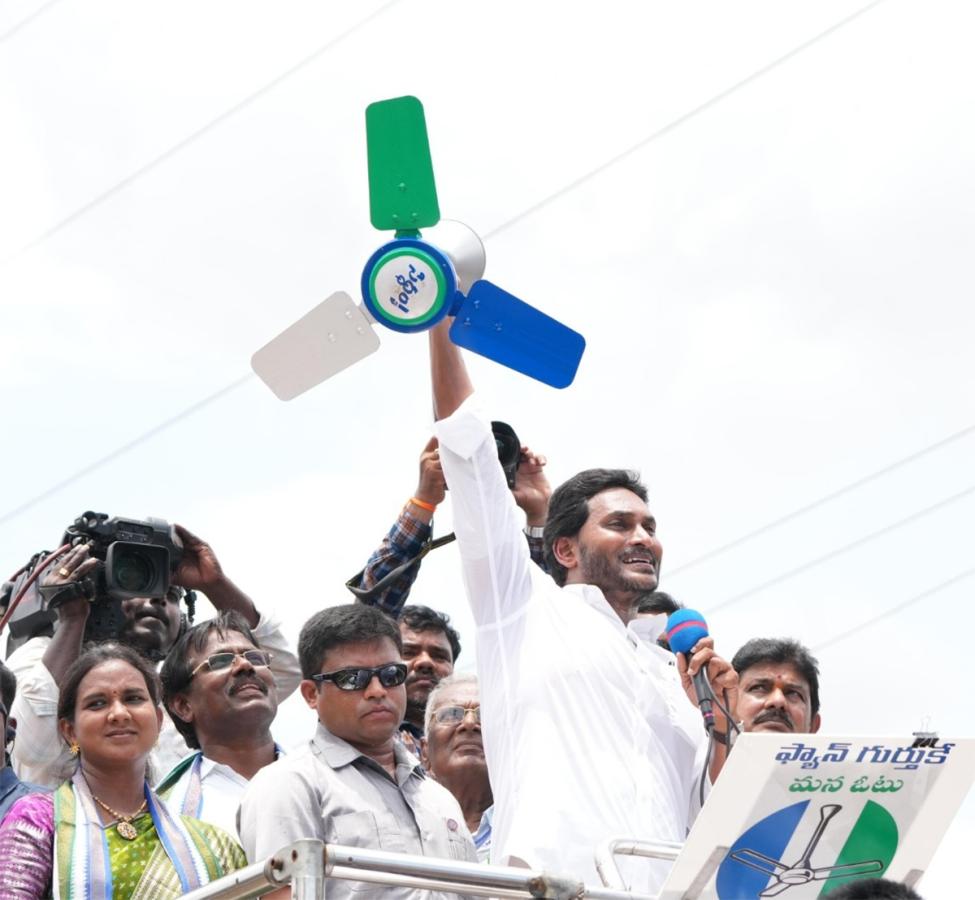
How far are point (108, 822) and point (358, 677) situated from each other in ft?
3.17

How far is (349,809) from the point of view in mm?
→ 5555

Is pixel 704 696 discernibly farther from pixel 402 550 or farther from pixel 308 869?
pixel 402 550

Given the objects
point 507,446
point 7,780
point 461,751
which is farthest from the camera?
point 507,446

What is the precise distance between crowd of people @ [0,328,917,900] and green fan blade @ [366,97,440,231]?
18.7 inches

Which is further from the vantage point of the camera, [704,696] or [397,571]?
[397,571]

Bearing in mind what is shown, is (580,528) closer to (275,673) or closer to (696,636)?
(696,636)

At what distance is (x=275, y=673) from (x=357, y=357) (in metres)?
2.63

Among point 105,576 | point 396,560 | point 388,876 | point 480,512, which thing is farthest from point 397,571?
point 388,876

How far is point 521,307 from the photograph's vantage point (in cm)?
582

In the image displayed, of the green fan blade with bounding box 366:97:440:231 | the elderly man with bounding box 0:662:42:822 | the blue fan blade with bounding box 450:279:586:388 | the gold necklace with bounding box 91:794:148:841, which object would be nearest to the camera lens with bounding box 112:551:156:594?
the elderly man with bounding box 0:662:42:822

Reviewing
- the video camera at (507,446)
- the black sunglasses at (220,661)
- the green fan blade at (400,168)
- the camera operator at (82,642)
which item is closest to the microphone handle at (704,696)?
the green fan blade at (400,168)

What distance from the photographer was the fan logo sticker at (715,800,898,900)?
13.1ft

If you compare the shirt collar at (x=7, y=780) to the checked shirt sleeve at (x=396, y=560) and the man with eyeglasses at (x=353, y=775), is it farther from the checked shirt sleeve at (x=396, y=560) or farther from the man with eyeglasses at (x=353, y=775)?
the checked shirt sleeve at (x=396, y=560)

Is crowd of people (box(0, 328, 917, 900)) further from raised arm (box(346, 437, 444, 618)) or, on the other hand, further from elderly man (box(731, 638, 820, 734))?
raised arm (box(346, 437, 444, 618))
